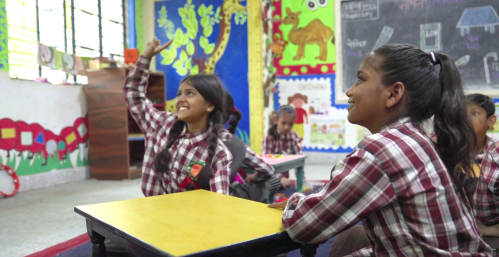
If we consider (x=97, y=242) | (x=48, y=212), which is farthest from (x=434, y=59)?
(x=48, y=212)

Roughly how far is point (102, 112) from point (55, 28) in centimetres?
114

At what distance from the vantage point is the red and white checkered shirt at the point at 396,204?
2.95ft

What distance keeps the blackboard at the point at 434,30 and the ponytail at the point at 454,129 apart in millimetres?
5043

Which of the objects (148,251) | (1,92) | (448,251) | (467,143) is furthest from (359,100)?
(1,92)

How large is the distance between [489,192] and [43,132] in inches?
179

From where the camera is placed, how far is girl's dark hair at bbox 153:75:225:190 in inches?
73.5

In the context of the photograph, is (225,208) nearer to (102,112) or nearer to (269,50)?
(102,112)

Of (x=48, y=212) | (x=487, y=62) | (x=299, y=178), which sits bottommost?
(x=48, y=212)

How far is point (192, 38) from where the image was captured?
21.1ft

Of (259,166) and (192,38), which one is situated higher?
(192,38)

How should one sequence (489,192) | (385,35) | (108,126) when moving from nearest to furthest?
(489,192) < (108,126) < (385,35)

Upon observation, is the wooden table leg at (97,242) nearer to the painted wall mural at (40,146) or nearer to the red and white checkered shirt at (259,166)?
the red and white checkered shirt at (259,166)

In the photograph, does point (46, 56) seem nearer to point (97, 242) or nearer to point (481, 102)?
point (97, 242)

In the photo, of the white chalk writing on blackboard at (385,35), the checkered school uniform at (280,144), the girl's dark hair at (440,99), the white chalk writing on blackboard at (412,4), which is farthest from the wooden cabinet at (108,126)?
the girl's dark hair at (440,99)
